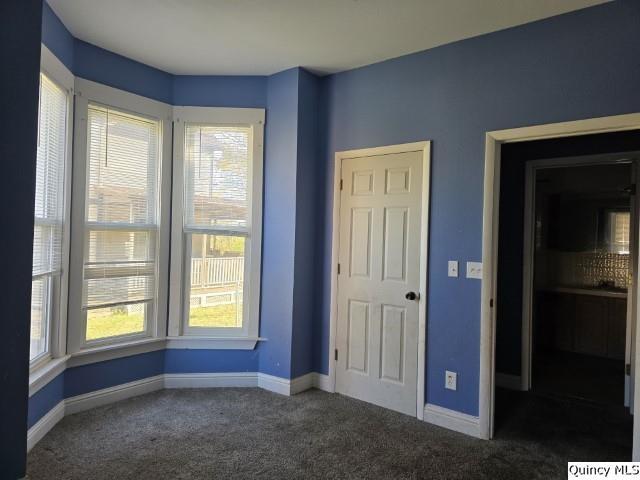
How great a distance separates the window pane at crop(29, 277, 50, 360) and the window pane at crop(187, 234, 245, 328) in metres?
1.11

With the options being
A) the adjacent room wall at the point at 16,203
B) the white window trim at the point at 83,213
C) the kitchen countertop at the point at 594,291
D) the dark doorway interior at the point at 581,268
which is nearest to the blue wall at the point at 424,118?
the white window trim at the point at 83,213

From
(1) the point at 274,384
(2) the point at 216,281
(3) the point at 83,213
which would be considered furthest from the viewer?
(2) the point at 216,281

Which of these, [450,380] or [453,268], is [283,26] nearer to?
[453,268]

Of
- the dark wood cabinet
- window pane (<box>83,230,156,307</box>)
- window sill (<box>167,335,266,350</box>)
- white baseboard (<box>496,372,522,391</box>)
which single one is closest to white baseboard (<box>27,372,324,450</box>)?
window sill (<box>167,335,266,350</box>)

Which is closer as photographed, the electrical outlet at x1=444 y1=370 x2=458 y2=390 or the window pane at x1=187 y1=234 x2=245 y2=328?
the electrical outlet at x1=444 y1=370 x2=458 y2=390

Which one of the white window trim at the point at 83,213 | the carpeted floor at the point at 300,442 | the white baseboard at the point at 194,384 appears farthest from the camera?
the white baseboard at the point at 194,384

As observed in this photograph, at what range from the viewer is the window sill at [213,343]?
369cm

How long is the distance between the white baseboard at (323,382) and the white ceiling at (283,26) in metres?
2.66

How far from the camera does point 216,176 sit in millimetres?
3723

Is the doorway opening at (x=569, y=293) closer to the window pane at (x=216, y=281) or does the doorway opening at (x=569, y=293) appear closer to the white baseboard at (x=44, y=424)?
the window pane at (x=216, y=281)

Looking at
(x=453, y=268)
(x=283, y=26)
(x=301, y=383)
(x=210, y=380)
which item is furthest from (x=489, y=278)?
(x=210, y=380)

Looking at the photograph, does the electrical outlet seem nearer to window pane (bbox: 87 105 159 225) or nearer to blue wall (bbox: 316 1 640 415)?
blue wall (bbox: 316 1 640 415)

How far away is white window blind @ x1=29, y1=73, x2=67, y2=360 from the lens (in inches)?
106

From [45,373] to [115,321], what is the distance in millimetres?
729
